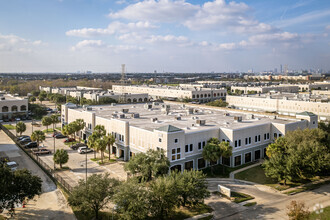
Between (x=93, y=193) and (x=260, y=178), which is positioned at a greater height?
(x=93, y=193)

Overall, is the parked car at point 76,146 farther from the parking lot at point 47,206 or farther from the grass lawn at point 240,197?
the grass lawn at point 240,197

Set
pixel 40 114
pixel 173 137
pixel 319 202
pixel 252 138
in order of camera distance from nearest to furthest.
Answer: pixel 319 202, pixel 173 137, pixel 252 138, pixel 40 114

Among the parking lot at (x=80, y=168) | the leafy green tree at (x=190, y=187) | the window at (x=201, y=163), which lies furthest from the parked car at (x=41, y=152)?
the leafy green tree at (x=190, y=187)

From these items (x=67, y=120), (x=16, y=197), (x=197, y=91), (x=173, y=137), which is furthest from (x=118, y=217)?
(x=197, y=91)

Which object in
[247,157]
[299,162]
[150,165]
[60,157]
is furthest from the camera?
[247,157]

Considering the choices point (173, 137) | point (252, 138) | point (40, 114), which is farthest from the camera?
point (40, 114)

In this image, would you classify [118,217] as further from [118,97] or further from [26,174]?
[118,97]

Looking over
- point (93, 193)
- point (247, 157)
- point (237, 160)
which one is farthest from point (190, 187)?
point (247, 157)

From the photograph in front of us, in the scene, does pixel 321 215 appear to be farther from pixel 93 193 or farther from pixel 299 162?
pixel 93 193
